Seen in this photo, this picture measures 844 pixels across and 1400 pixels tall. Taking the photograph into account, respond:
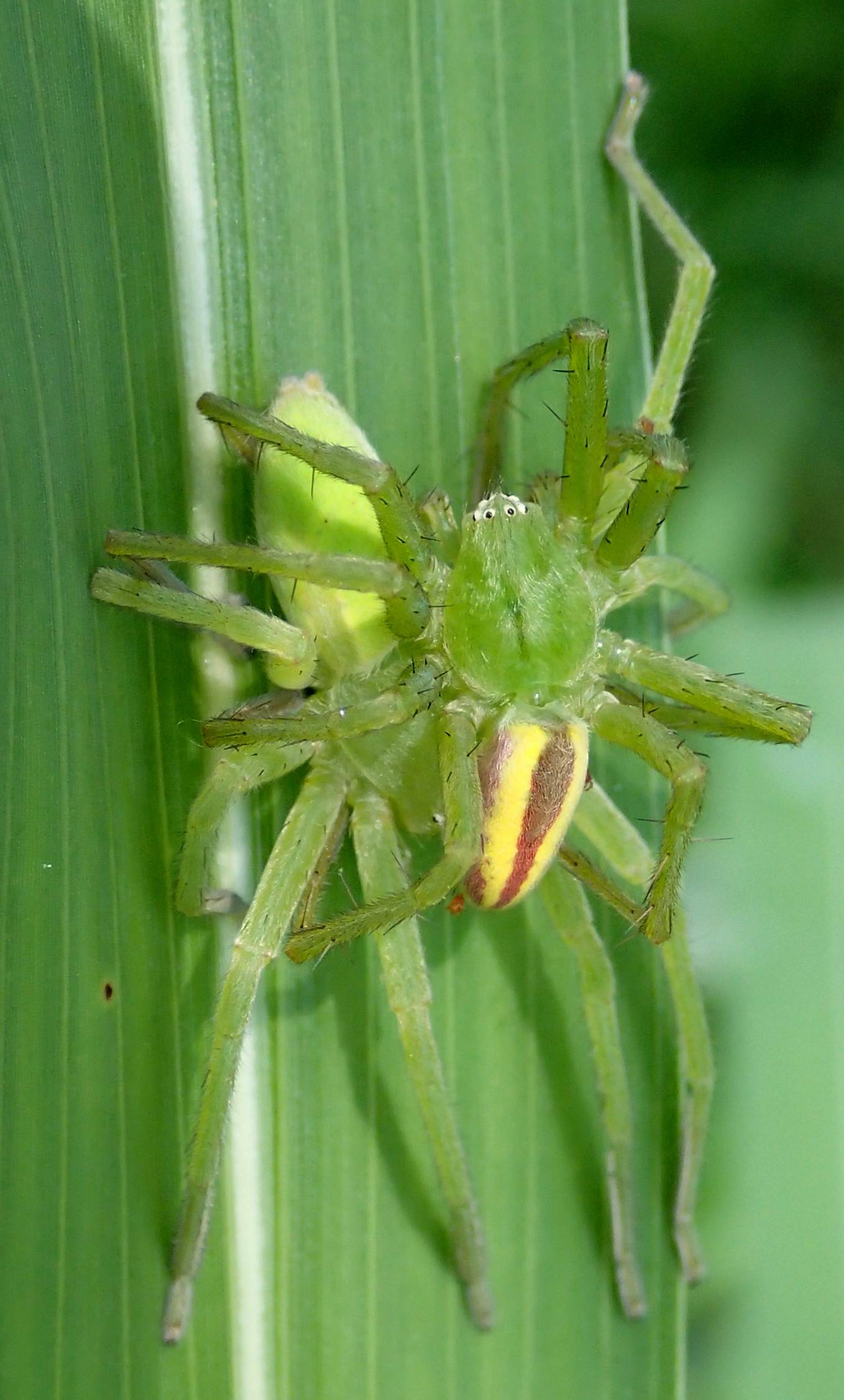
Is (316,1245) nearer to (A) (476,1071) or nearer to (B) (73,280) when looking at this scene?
(A) (476,1071)

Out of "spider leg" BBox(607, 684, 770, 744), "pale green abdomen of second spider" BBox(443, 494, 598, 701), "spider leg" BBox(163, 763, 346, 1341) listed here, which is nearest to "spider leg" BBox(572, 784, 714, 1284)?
"spider leg" BBox(607, 684, 770, 744)

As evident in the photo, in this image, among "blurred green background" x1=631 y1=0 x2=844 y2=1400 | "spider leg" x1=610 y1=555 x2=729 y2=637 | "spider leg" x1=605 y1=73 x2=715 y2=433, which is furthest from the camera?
"blurred green background" x1=631 y1=0 x2=844 y2=1400

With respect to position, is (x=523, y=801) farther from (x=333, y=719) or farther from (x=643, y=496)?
(x=643, y=496)

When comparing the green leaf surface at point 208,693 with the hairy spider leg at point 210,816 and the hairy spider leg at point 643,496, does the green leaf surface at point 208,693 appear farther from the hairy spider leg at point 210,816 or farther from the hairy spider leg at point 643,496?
the hairy spider leg at point 643,496

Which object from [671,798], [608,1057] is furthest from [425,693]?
[608,1057]

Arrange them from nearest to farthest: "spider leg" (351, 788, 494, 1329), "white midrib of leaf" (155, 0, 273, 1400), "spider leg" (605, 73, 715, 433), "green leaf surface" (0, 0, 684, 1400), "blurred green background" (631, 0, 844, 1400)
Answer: "green leaf surface" (0, 0, 684, 1400) < "white midrib of leaf" (155, 0, 273, 1400) < "spider leg" (351, 788, 494, 1329) < "spider leg" (605, 73, 715, 433) < "blurred green background" (631, 0, 844, 1400)

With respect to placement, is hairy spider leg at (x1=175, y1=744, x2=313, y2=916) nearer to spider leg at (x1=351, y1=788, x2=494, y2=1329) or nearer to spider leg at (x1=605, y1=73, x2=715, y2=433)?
spider leg at (x1=351, y1=788, x2=494, y2=1329)

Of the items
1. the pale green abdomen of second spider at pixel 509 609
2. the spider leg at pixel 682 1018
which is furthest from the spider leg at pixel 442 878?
the spider leg at pixel 682 1018
